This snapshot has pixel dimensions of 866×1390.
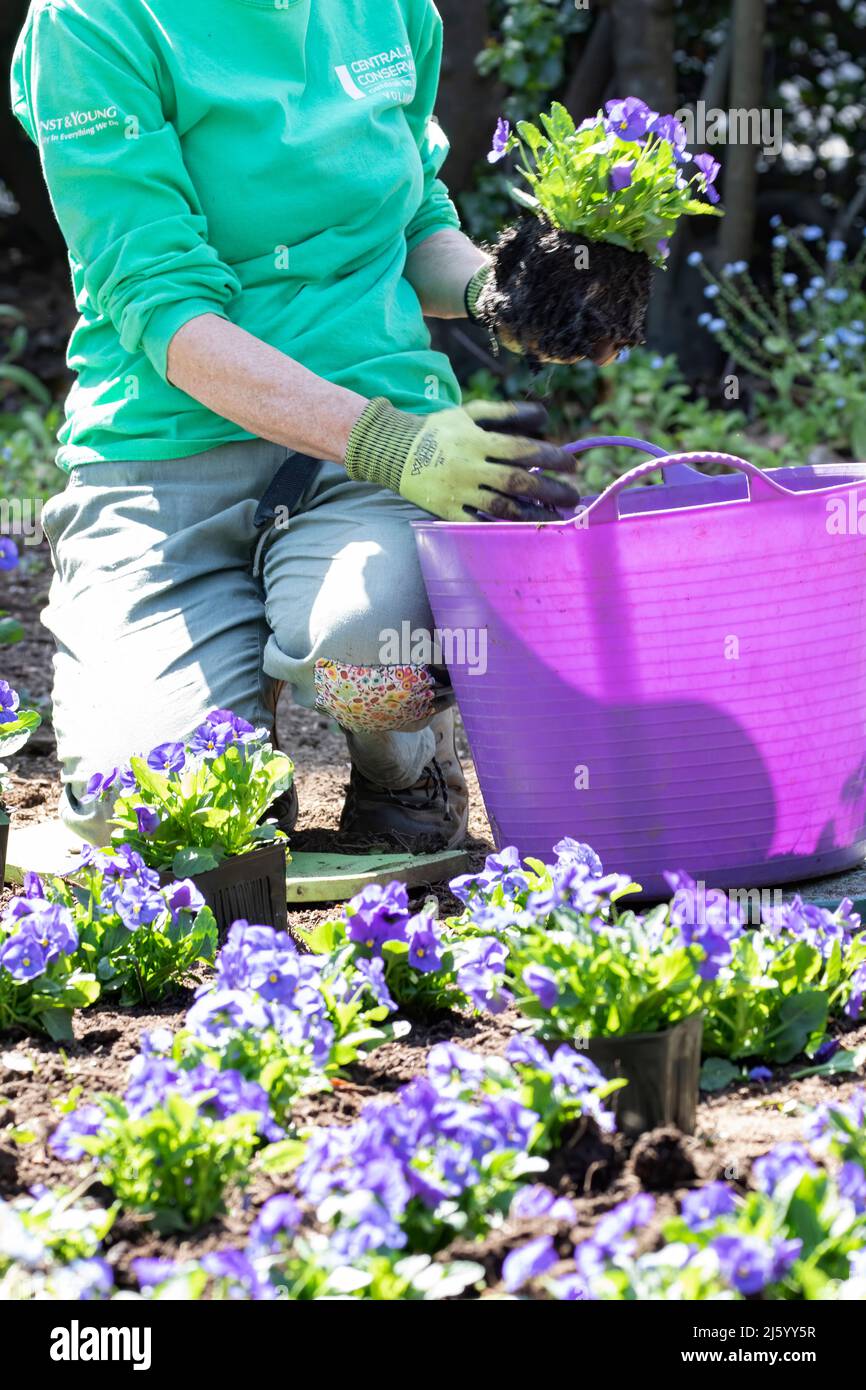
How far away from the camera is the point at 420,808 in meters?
2.49

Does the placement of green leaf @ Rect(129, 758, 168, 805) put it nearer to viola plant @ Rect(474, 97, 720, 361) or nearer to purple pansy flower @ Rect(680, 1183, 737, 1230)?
viola plant @ Rect(474, 97, 720, 361)

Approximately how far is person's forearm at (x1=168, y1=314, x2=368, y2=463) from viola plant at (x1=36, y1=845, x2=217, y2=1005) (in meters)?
0.66

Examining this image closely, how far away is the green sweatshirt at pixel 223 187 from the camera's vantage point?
2.17 m

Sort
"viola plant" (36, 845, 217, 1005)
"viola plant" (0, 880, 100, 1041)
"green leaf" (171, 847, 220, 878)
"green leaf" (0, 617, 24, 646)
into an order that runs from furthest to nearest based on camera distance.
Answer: "green leaf" (0, 617, 24, 646) → "green leaf" (171, 847, 220, 878) → "viola plant" (36, 845, 217, 1005) → "viola plant" (0, 880, 100, 1041)

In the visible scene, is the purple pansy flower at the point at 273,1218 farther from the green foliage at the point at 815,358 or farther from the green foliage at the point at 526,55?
the green foliage at the point at 526,55

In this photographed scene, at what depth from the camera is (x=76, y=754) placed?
7.57ft

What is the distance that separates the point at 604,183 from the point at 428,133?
65cm

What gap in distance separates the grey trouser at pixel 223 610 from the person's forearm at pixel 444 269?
1.22ft

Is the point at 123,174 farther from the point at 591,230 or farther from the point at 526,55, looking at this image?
the point at 526,55

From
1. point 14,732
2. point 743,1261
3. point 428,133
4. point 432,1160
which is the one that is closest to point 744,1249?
point 743,1261

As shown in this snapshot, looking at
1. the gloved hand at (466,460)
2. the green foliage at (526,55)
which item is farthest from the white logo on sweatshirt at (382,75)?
the green foliage at (526,55)

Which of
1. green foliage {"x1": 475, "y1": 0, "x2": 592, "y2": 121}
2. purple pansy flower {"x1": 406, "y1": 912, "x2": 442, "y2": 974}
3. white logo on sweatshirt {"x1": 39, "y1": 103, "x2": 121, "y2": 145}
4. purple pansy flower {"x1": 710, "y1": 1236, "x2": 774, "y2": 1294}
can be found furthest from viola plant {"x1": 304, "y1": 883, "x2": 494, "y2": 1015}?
green foliage {"x1": 475, "y1": 0, "x2": 592, "y2": 121}

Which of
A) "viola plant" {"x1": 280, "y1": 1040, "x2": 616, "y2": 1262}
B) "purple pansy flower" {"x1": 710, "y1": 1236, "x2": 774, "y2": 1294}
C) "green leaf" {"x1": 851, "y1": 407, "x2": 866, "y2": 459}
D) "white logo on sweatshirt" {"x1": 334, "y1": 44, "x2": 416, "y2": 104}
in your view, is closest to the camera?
"purple pansy flower" {"x1": 710, "y1": 1236, "x2": 774, "y2": 1294}

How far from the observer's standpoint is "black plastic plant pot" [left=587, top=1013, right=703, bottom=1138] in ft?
4.47
